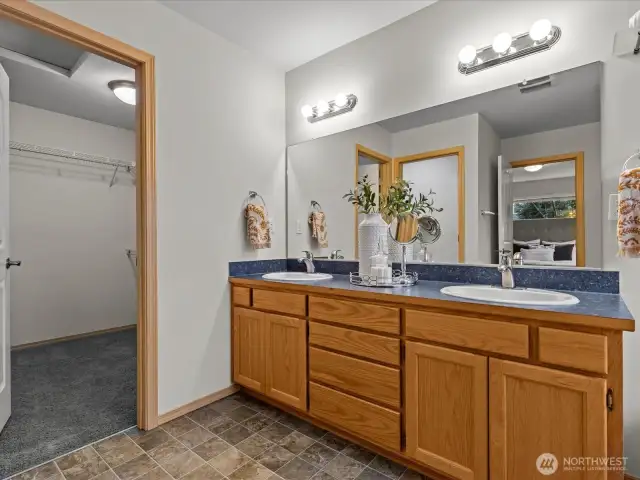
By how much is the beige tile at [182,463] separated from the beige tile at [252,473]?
0.64 feet

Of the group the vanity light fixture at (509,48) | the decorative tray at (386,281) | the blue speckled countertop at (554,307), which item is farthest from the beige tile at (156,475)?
the vanity light fixture at (509,48)

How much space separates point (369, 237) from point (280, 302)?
0.65 m

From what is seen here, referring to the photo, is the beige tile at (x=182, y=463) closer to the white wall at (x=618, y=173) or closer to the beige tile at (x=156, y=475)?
the beige tile at (x=156, y=475)

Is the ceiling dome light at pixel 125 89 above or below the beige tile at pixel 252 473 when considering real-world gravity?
above

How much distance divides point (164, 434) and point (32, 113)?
3.39 meters

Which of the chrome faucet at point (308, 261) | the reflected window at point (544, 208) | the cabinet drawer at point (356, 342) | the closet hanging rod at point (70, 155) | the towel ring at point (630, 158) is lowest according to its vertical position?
the cabinet drawer at point (356, 342)

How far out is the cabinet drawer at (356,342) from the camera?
1574mm

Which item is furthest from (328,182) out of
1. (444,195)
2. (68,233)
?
(68,233)

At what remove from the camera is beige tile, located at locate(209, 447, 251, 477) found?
5.30ft

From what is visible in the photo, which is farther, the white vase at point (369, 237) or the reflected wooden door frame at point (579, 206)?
the white vase at point (369, 237)

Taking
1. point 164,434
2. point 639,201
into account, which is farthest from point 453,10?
point 164,434

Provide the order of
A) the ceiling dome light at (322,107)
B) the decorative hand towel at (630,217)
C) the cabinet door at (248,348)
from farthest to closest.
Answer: the ceiling dome light at (322,107)
the cabinet door at (248,348)
the decorative hand towel at (630,217)

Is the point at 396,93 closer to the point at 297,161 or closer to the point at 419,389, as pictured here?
the point at 297,161

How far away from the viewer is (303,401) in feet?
6.37
